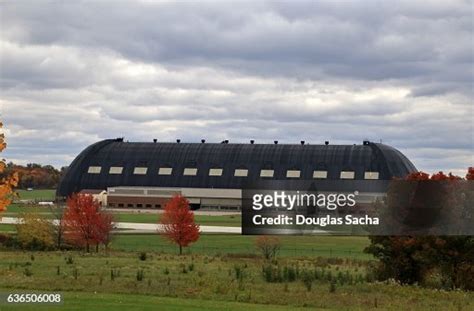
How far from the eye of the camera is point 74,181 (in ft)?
476

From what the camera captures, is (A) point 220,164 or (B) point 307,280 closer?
(B) point 307,280

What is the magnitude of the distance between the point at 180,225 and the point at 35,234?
1096 centimetres

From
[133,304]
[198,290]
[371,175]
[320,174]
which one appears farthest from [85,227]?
[371,175]

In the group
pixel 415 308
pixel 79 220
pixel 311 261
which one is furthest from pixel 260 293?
pixel 79 220

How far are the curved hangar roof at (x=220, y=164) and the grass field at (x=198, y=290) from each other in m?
98.6

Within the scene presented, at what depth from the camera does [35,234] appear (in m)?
60.8

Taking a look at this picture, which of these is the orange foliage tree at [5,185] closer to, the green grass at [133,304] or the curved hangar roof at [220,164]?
the green grass at [133,304]

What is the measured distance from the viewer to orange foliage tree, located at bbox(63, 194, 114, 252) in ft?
198

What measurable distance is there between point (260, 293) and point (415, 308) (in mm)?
5593

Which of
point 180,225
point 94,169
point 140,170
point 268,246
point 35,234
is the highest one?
point 94,169

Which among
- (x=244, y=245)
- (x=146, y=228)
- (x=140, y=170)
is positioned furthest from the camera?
(x=140, y=170)

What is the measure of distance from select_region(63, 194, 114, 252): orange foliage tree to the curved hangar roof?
248 feet

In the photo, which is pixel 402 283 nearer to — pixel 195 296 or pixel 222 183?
pixel 195 296

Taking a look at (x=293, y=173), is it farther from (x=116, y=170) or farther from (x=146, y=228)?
(x=146, y=228)
